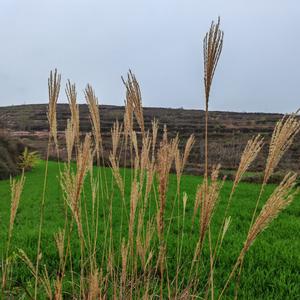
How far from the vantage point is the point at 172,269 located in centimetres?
576

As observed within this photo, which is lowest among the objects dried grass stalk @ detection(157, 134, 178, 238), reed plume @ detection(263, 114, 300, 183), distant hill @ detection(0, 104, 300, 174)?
distant hill @ detection(0, 104, 300, 174)

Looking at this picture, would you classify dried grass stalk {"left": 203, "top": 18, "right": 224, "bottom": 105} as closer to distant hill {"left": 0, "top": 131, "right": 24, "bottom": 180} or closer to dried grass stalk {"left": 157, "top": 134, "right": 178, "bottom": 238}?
dried grass stalk {"left": 157, "top": 134, "right": 178, "bottom": 238}

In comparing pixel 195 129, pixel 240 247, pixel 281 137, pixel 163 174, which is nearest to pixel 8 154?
pixel 240 247

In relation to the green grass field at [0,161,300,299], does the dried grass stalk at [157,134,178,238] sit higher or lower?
higher

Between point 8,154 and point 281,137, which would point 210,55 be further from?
point 8,154

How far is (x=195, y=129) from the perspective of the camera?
60.4m

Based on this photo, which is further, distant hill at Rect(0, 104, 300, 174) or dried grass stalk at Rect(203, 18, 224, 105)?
distant hill at Rect(0, 104, 300, 174)

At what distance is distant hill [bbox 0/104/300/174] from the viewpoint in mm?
38500

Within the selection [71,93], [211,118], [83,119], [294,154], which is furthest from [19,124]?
[71,93]

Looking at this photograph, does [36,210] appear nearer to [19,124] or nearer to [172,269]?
[172,269]

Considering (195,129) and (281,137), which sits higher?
(281,137)

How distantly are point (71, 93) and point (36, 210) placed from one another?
39.0 ft

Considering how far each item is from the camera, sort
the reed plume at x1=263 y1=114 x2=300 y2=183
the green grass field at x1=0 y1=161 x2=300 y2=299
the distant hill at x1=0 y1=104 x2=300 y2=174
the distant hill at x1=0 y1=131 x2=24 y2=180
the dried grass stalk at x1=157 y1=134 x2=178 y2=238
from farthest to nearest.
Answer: the distant hill at x1=0 y1=104 x2=300 y2=174
the distant hill at x1=0 y1=131 x2=24 y2=180
the green grass field at x1=0 y1=161 x2=300 y2=299
the dried grass stalk at x1=157 y1=134 x2=178 y2=238
the reed plume at x1=263 y1=114 x2=300 y2=183

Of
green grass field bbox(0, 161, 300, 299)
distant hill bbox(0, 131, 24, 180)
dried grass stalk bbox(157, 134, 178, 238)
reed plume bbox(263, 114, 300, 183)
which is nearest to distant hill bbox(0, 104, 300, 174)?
distant hill bbox(0, 131, 24, 180)
